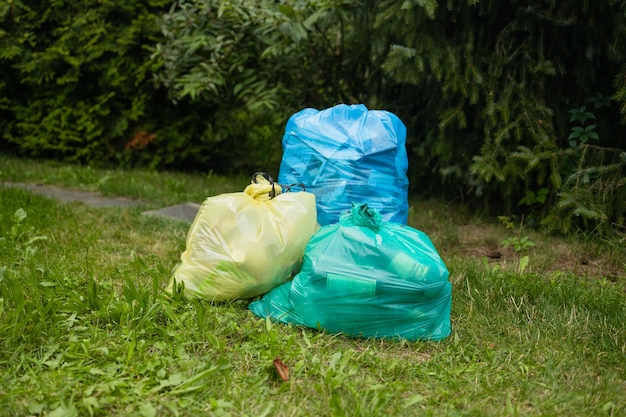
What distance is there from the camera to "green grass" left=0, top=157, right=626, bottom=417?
7.00ft

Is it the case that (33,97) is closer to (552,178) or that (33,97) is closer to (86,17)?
(86,17)

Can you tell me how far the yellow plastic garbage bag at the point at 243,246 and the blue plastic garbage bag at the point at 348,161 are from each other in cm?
37

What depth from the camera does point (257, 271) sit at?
2869mm

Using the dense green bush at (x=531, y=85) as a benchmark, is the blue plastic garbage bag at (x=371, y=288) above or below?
below

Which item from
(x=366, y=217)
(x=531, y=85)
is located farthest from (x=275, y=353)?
(x=531, y=85)

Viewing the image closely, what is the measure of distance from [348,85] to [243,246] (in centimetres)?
333

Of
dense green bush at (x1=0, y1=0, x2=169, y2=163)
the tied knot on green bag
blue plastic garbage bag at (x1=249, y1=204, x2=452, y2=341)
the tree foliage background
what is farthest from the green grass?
dense green bush at (x1=0, y1=0, x2=169, y2=163)

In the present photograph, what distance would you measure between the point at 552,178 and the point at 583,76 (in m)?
0.72

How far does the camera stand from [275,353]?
244cm

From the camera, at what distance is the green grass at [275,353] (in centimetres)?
213

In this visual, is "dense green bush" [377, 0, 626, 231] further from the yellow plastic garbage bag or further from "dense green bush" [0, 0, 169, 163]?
"dense green bush" [0, 0, 169, 163]

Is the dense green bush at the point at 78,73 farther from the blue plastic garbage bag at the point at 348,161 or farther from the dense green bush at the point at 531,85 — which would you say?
the blue plastic garbage bag at the point at 348,161

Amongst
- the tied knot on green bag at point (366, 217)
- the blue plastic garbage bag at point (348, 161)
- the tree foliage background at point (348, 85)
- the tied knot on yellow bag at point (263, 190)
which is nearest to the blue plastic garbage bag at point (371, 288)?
the tied knot on green bag at point (366, 217)

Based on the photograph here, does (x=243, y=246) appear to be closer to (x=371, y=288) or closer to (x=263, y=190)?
(x=263, y=190)
